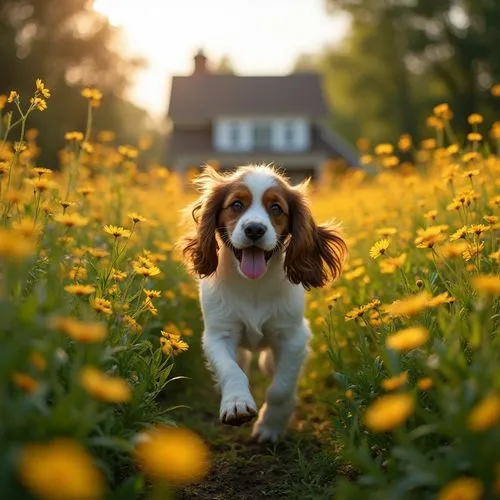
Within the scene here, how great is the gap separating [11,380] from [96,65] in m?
25.4

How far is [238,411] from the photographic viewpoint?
310 cm

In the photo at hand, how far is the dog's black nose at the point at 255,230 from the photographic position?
351 centimetres

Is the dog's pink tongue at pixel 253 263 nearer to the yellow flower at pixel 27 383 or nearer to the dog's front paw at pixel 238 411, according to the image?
the dog's front paw at pixel 238 411

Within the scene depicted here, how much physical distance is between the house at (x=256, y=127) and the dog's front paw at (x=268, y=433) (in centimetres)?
2547

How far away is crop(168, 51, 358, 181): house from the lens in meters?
29.5

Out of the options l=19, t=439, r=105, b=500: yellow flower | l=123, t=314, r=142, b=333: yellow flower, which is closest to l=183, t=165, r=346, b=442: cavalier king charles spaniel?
l=123, t=314, r=142, b=333: yellow flower

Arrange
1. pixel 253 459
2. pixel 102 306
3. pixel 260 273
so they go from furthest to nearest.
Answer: pixel 260 273 → pixel 253 459 → pixel 102 306

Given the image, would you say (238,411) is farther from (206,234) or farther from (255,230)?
(206,234)

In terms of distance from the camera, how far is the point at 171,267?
16.6ft

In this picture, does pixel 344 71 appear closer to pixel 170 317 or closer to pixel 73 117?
pixel 73 117

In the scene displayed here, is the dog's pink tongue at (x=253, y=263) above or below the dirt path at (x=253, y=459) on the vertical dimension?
above

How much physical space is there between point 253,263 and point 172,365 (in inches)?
41.3

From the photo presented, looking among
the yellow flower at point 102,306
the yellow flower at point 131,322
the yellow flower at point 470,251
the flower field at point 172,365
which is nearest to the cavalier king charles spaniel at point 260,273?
the flower field at point 172,365

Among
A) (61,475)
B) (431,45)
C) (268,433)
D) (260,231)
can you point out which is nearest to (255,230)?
(260,231)
